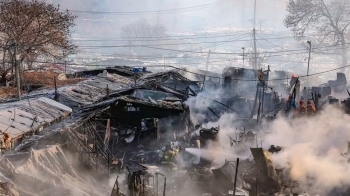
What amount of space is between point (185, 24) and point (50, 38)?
252ft

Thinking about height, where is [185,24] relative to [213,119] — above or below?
above

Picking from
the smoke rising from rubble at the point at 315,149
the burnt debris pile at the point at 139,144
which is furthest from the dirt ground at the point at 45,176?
the smoke rising from rubble at the point at 315,149

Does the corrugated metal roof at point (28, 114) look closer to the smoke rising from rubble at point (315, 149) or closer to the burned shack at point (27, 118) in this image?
the burned shack at point (27, 118)

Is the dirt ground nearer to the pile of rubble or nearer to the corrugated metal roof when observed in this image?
the corrugated metal roof

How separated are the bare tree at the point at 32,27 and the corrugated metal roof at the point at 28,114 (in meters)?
8.51

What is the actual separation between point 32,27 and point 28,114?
1190cm

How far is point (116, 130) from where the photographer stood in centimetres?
1609

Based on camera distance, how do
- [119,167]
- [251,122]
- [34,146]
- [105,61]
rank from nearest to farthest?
[34,146] < [119,167] < [251,122] < [105,61]

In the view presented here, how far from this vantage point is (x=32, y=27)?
23359 millimetres

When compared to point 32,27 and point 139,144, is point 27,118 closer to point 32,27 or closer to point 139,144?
point 139,144

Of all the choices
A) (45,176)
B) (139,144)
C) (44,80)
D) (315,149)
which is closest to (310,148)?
(315,149)

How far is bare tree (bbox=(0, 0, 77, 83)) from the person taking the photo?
22500 mm

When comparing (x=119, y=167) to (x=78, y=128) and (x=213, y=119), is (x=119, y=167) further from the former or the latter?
(x=213, y=119)

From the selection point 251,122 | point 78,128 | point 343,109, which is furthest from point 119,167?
point 343,109
